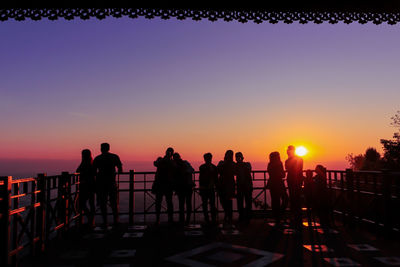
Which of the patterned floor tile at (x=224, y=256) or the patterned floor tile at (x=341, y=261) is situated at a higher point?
the patterned floor tile at (x=341, y=261)

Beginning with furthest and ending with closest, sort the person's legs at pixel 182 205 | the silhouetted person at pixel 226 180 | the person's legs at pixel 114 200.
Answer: the person's legs at pixel 182 205 < the silhouetted person at pixel 226 180 < the person's legs at pixel 114 200

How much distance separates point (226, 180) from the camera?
8.82 metres

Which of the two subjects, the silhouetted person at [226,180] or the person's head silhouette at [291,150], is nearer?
the silhouetted person at [226,180]

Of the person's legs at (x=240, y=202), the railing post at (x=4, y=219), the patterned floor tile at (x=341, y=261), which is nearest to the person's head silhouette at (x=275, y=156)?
the person's legs at (x=240, y=202)

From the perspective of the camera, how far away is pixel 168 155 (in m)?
8.67

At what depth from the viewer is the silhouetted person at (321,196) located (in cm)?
892

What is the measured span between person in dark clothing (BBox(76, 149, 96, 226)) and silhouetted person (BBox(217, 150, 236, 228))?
125 inches

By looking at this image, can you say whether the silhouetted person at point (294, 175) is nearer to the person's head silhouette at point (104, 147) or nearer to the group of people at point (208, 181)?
the group of people at point (208, 181)

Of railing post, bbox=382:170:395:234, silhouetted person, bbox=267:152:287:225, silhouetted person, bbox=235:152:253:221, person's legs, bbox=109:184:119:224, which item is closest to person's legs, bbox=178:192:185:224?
silhouetted person, bbox=235:152:253:221

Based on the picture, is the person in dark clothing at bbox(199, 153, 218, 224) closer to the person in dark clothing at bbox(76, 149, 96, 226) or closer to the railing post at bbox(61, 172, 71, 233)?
the person in dark clothing at bbox(76, 149, 96, 226)

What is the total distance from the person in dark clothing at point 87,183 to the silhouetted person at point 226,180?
318 centimetres

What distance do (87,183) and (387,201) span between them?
6.67 meters

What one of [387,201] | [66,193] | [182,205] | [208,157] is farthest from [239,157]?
[66,193]

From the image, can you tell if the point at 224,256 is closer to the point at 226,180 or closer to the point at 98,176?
the point at 226,180
